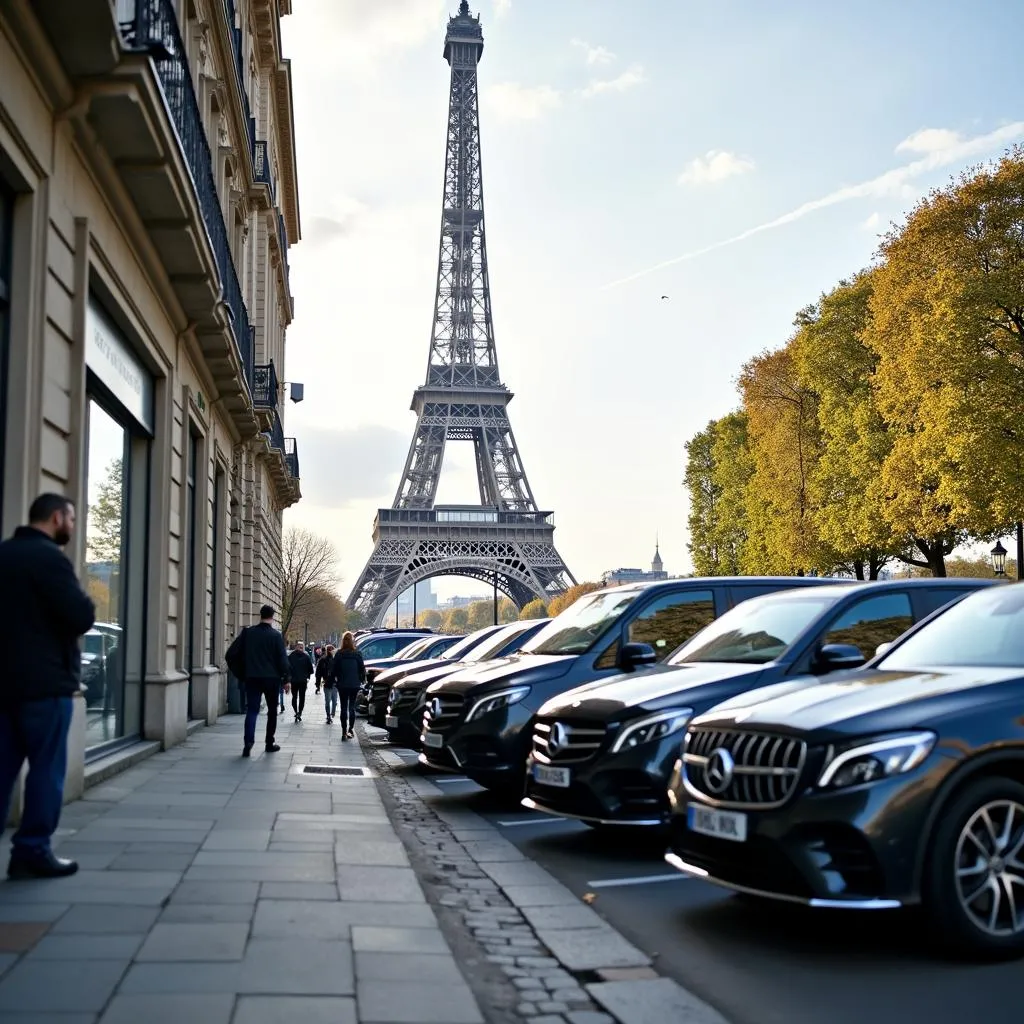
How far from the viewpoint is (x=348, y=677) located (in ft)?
62.7

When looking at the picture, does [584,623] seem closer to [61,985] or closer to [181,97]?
[181,97]

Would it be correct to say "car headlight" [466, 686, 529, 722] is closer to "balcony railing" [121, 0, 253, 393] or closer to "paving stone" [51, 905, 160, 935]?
"paving stone" [51, 905, 160, 935]

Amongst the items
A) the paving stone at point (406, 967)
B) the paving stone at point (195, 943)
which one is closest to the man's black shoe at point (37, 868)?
the paving stone at point (195, 943)

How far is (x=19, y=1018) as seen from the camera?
13.2ft

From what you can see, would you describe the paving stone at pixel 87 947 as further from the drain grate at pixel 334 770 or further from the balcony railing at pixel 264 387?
the balcony railing at pixel 264 387

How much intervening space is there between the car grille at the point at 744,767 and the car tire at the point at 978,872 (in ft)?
2.00

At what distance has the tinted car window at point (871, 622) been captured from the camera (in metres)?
8.00

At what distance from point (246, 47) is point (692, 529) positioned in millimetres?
34914

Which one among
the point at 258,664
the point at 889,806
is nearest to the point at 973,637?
the point at 889,806

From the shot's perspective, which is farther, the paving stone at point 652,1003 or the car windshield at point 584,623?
the car windshield at point 584,623

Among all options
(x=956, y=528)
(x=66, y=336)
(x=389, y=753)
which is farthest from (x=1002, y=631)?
(x=956, y=528)

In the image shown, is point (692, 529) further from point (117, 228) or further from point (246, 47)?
point (117, 228)

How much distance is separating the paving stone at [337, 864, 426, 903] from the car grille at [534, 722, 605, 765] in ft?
3.84

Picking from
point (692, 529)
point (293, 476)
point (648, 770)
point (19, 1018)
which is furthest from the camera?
point (692, 529)
